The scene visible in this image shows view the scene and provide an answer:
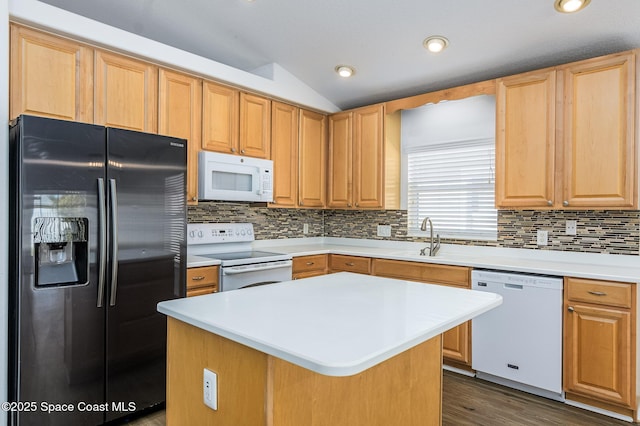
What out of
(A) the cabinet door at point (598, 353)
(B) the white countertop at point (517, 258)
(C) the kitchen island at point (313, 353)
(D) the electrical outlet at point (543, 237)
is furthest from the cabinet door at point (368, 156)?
(C) the kitchen island at point (313, 353)

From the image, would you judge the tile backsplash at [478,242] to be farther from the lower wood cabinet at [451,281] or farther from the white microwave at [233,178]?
the lower wood cabinet at [451,281]

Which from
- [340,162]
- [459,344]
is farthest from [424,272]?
[340,162]

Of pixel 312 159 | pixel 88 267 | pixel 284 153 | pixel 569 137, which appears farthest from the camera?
pixel 312 159

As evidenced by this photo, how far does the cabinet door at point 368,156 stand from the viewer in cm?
389

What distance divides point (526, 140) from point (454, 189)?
2.73 ft

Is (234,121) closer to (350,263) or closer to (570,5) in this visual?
(350,263)

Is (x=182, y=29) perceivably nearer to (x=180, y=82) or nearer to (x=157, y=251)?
(x=180, y=82)

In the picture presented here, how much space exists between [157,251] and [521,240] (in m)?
2.71

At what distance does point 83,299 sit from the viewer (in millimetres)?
2170

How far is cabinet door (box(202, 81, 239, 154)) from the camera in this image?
10.5ft

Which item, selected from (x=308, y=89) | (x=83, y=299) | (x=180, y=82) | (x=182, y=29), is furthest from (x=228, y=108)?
(x=83, y=299)

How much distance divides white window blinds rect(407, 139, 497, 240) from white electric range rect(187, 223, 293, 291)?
1.44 m

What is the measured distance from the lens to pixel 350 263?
3.73m

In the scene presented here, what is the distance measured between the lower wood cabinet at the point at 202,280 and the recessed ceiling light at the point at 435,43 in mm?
2271
